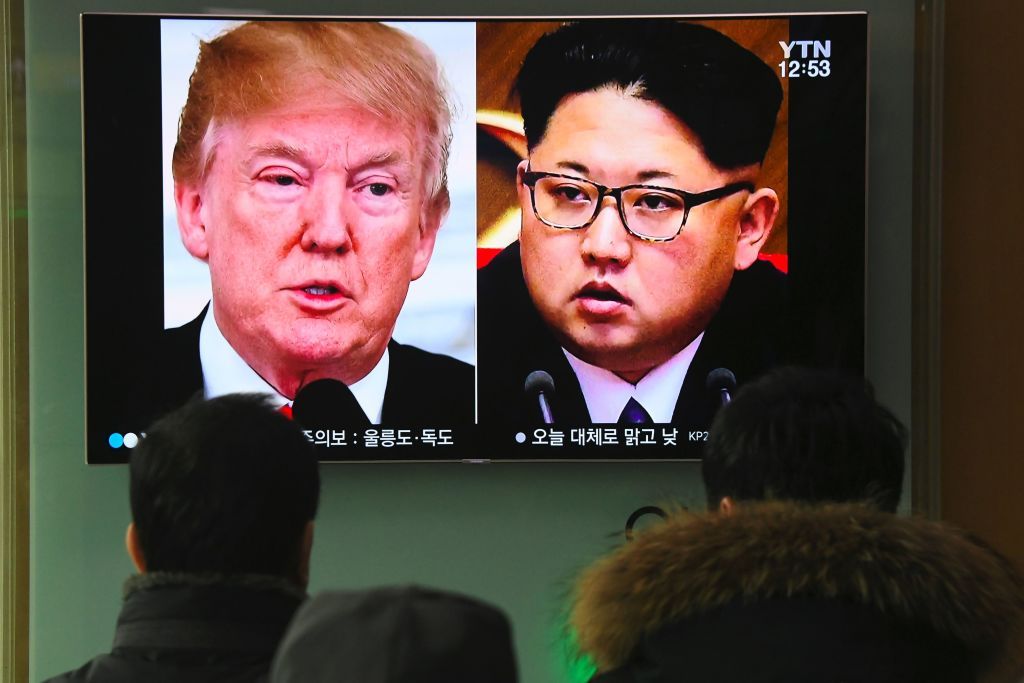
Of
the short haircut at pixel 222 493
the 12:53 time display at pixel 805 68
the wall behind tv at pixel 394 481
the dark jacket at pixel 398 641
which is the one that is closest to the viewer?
the dark jacket at pixel 398 641

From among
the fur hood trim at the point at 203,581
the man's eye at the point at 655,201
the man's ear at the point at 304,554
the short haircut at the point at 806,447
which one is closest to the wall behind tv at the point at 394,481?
the man's eye at the point at 655,201

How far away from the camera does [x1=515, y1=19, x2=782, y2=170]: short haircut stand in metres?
3.10

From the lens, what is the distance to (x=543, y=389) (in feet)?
10.3

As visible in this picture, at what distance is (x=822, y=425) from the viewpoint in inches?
66.0

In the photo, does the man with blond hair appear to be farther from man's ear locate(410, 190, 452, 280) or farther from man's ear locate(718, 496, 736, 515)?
man's ear locate(718, 496, 736, 515)

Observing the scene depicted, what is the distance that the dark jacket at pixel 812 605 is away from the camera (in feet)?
4.37

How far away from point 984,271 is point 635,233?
97cm

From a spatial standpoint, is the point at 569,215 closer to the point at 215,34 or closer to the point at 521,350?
the point at 521,350

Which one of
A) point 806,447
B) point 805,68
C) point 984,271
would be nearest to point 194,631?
point 806,447

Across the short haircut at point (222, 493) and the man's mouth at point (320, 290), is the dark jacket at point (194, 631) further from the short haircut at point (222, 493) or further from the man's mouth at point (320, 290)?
the man's mouth at point (320, 290)

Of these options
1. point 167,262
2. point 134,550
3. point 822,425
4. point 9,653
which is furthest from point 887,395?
point 9,653

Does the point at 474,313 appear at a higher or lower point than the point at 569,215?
lower

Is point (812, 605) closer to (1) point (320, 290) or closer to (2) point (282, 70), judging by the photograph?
(1) point (320, 290)

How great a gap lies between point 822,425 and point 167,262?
2024 mm
